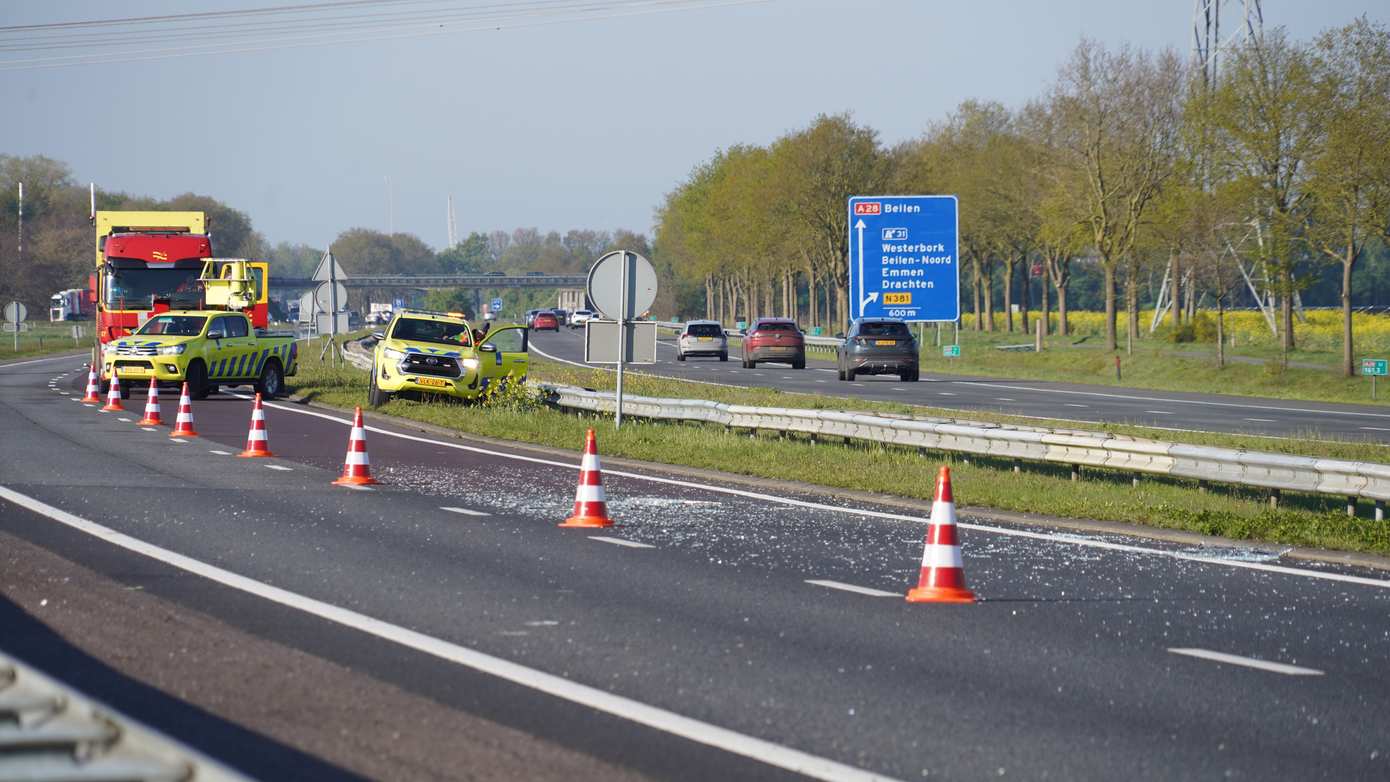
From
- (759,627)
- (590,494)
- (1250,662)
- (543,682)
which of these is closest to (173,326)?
(590,494)

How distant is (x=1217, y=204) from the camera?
175 feet

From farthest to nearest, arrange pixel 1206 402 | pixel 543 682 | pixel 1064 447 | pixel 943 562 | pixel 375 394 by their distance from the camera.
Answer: pixel 1206 402 → pixel 375 394 → pixel 1064 447 → pixel 943 562 → pixel 543 682

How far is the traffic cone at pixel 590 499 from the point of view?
13781 mm

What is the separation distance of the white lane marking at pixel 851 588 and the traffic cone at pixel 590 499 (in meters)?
3.15

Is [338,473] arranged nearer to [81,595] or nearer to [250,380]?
[81,595]

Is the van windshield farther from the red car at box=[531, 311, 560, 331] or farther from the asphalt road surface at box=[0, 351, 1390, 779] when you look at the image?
the red car at box=[531, 311, 560, 331]

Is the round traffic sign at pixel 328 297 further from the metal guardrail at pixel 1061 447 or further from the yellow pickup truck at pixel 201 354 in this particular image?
the metal guardrail at pixel 1061 447

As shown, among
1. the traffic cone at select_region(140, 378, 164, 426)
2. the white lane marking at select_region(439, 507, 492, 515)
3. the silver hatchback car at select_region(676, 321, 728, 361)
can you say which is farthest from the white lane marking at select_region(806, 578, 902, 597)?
→ the silver hatchback car at select_region(676, 321, 728, 361)

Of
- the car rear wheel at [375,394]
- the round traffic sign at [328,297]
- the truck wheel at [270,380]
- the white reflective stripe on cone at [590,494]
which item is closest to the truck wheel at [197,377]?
the truck wheel at [270,380]

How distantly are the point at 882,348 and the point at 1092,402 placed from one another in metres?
9.20

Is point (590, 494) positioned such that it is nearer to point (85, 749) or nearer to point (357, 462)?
point (357, 462)

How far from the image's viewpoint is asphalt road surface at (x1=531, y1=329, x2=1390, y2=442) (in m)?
29.0

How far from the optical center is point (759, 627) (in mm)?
9195

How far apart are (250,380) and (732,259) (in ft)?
229
